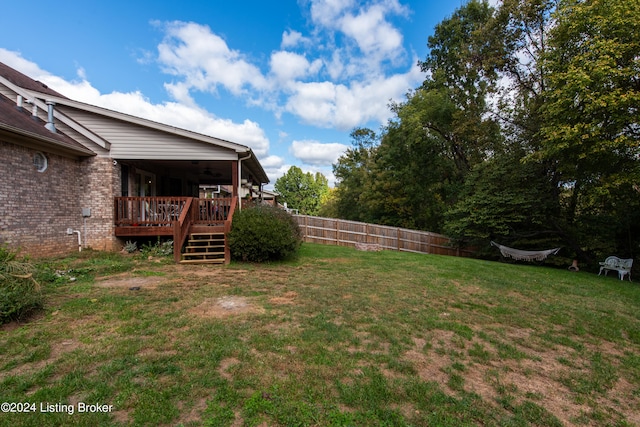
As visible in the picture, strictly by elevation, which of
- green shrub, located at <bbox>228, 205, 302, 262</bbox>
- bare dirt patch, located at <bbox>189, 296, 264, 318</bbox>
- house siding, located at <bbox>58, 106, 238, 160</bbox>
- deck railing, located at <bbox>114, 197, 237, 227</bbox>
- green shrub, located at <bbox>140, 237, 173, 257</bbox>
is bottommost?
bare dirt patch, located at <bbox>189, 296, 264, 318</bbox>

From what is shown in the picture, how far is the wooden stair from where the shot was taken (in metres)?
8.14

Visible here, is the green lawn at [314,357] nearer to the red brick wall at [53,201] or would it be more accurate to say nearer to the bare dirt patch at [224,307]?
the bare dirt patch at [224,307]

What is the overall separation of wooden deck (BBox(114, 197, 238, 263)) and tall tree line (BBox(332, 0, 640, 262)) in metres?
11.6

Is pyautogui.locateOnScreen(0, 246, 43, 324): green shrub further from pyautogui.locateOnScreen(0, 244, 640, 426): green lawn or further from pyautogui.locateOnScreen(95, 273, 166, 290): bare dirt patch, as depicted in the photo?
pyautogui.locateOnScreen(95, 273, 166, 290): bare dirt patch

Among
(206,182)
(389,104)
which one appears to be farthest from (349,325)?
(389,104)

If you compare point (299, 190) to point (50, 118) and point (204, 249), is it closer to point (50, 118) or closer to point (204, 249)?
point (204, 249)

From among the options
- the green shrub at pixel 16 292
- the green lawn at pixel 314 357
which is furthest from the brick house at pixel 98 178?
the green shrub at pixel 16 292

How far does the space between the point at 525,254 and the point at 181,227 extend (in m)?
13.8

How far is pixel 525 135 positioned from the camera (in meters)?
13.9

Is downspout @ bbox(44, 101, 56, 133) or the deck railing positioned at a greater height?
downspout @ bbox(44, 101, 56, 133)

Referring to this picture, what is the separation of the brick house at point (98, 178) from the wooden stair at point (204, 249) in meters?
0.03

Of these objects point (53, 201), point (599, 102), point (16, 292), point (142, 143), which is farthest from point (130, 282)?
point (599, 102)

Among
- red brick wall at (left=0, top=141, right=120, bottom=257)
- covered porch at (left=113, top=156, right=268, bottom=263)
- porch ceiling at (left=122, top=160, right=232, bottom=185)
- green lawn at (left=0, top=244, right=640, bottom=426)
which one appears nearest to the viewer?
green lawn at (left=0, top=244, right=640, bottom=426)

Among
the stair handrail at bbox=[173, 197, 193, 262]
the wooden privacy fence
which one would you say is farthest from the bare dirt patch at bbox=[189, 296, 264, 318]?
the wooden privacy fence
